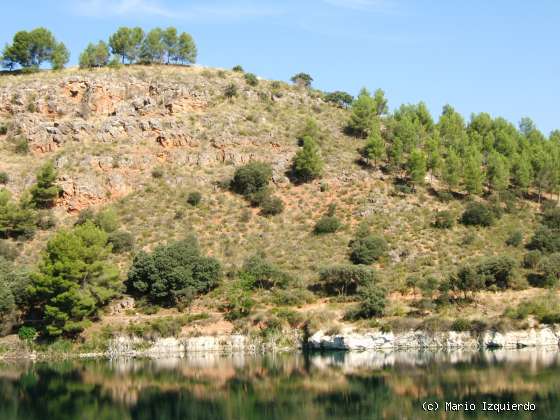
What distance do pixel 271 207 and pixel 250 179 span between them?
5473 mm

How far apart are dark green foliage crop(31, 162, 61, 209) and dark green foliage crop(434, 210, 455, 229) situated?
47.0 m

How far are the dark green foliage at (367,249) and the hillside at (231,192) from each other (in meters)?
1.15

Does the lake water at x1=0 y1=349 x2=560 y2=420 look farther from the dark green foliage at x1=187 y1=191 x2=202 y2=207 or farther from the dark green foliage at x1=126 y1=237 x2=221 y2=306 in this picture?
the dark green foliage at x1=187 y1=191 x2=202 y2=207

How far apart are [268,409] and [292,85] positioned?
87246 millimetres

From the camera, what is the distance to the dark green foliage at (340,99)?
11600 cm

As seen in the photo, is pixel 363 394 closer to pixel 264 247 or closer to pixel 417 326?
pixel 417 326

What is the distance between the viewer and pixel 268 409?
3509cm

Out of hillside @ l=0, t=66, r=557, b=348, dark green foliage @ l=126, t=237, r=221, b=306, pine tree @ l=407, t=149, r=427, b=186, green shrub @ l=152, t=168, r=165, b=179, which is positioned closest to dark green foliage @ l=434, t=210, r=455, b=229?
hillside @ l=0, t=66, r=557, b=348

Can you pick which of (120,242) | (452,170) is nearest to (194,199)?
(120,242)

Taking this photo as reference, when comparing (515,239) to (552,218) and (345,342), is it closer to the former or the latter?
(552,218)

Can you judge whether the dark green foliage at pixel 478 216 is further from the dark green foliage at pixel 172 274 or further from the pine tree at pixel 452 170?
the dark green foliage at pixel 172 274

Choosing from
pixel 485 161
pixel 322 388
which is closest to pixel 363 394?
pixel 322 388

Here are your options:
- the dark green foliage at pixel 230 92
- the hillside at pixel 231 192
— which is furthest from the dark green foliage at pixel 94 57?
the dark green foliage at pixel 230 92

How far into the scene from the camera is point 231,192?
296 feet
